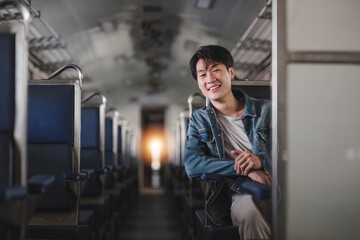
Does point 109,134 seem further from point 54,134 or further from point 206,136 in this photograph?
point 206,136

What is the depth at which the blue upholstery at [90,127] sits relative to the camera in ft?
11.5

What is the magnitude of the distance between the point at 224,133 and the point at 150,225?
393 centimetres

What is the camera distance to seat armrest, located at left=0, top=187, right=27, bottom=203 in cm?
136

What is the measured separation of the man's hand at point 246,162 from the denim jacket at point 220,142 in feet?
0.14

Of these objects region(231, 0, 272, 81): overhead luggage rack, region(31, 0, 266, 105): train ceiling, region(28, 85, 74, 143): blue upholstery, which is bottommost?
region(28, 85, 74, 143): blue upholstery

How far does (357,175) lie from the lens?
1.57m

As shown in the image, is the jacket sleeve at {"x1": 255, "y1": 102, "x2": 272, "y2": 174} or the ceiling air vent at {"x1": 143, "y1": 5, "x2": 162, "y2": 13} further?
the ceiling air vent at {"x1": 143, "y1": 5, "x2": 162, "y2": 13}

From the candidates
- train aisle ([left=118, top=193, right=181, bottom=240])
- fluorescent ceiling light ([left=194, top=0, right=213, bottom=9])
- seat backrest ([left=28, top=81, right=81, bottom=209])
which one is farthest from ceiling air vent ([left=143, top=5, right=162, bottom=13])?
seat backrest ([left=28, top=81, right=81, bottom=209])

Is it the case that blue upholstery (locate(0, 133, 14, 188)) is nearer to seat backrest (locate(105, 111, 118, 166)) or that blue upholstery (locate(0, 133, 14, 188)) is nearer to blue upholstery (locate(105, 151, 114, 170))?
seat backrest (locate(105, 111, 118, 166))

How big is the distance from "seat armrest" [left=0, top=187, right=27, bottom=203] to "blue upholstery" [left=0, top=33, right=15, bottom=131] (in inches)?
11.0

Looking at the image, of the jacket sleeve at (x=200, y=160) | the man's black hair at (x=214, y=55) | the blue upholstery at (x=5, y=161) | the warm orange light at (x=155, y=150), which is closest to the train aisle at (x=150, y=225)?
the jacket sleeve at (x=200, y=160)

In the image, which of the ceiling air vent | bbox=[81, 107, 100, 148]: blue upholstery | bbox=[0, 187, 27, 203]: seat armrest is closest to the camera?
bbox=[0, 187, 27, 203]: seat armrest

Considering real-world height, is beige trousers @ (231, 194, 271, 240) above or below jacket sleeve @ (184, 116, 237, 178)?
below

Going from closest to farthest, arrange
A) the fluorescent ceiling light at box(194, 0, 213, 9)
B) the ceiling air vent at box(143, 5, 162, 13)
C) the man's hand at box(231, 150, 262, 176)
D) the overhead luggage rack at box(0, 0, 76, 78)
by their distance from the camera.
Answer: the man's hand at box(231, 150, 262, 176), the overhead luggage rack at box(0, 0, 76, 78), the fluorescent ceiling light at box(194, 0, 213, 9), the ceiling air vent at box(143, 5, 162, 13)
